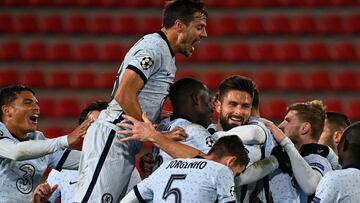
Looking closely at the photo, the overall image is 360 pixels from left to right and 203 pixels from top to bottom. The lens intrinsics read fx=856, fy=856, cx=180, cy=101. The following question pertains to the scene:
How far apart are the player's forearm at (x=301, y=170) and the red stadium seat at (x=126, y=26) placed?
23.6 feet

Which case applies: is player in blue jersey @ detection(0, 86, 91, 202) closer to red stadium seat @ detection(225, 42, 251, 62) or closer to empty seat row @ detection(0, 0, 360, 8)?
red stadium seat @ detection(225, 42, 251, 62)

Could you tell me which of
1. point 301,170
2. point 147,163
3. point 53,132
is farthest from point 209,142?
point 53,132

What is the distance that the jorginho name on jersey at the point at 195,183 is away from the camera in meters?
4.20

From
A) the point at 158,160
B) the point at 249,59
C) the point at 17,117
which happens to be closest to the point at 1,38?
the point at 249,59

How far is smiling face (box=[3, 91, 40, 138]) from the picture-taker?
545 centimetres

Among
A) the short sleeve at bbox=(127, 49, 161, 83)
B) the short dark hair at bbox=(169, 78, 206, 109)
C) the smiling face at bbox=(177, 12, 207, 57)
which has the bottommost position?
the short dark hair at bbox=(169, 78, 206, 109)

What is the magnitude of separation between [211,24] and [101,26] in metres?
1.53

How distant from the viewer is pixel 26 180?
5.39 meters

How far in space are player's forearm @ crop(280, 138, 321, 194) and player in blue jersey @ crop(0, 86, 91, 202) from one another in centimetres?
121

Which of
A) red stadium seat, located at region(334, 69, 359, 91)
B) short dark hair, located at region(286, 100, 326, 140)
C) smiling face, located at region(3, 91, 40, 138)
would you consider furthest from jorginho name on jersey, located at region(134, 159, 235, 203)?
red stadium seat, located at region(334, 69, 359, 91)

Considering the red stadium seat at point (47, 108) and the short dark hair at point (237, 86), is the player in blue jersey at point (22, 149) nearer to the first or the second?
the short dark hair at point (237, 86)

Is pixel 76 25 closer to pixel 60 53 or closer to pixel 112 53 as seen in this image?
pixel 60 53

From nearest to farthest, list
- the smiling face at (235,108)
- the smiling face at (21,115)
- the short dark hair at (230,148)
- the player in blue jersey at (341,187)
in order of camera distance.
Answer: the player in blue jersey at (341,187) < the short dark hair at (230,148) < the smiling face at (235,108) < the smiling face at (21,115)

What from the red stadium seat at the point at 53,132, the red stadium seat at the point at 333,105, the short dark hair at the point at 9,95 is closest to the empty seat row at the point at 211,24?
the red stadium seat at the point at 333,105
